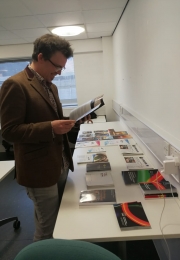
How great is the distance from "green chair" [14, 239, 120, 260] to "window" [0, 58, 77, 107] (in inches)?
161

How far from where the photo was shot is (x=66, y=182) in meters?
1.32

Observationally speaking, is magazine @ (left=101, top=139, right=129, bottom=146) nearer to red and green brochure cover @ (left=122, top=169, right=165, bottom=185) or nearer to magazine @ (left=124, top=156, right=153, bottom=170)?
magazine @ (left=124, top=156, right=153, bottom=170)

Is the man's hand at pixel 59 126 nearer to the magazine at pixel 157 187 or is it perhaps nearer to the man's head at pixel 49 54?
the man's head at pixel 49 54

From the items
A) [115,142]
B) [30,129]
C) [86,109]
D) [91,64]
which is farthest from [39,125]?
[91,64]

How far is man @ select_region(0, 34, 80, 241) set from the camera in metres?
0.98

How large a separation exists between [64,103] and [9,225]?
302 centimetres

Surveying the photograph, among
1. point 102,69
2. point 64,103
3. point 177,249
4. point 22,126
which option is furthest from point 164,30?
point 64,103

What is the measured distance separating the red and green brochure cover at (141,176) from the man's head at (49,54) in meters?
0.82

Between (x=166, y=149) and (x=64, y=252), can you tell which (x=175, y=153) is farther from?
(x=64, y=252)

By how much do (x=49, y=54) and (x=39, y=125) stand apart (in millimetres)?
405

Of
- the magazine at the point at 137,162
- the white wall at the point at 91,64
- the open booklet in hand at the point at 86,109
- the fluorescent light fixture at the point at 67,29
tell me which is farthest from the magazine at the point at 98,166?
the white wall at the point at 91,64

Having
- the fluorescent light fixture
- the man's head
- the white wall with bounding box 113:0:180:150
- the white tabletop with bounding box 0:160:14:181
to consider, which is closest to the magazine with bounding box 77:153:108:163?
the white wall with bounding box 113:0:180:150

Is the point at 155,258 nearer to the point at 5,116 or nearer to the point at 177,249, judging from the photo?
the point at 177,249

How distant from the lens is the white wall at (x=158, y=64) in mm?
1118
